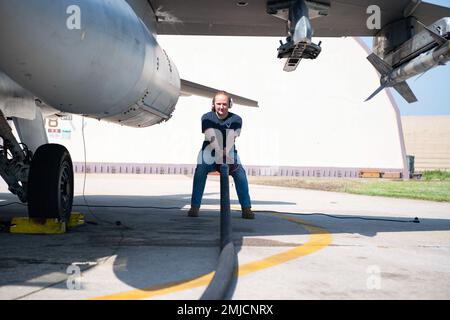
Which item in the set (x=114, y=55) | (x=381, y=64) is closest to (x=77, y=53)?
(x=114, y=55)

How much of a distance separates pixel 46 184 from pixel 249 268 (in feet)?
9.66

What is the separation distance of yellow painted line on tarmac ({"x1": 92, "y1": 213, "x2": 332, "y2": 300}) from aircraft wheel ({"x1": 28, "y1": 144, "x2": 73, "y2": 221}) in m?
2.73

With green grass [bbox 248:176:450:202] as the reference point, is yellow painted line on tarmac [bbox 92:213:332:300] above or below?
above

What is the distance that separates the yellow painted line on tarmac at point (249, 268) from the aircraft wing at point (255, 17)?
3415 millimetres

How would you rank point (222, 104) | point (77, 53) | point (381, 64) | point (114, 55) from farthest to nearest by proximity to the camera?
point (381, 64), point (222, 104), point (114, 55), point (77, 53)

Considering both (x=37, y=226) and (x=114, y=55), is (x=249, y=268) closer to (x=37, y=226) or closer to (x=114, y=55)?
(x=114, y=55)

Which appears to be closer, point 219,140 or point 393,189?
point 219,140

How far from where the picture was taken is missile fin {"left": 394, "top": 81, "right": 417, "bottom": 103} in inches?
286

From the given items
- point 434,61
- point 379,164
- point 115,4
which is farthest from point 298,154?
point 115,4

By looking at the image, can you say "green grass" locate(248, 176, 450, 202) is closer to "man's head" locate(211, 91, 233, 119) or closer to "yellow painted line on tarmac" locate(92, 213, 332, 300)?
"man's head" locate(211, 91, 233, 119)

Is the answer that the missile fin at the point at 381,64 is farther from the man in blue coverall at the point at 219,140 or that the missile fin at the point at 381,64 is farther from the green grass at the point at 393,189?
the green grass at the point at 393,189

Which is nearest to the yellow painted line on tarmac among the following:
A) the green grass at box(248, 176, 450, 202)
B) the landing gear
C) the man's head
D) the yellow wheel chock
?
the man's head

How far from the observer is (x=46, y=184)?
18.0 feet
